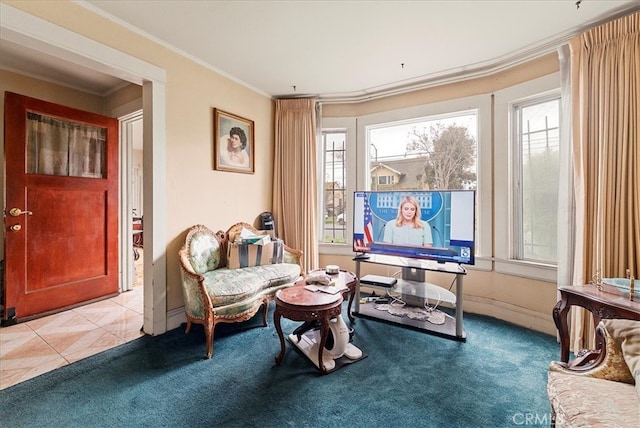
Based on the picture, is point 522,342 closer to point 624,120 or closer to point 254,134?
point 624,120

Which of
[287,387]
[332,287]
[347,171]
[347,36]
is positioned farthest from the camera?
[347,171]

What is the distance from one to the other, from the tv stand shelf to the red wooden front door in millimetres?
3012

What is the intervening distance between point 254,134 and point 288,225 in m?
1.24

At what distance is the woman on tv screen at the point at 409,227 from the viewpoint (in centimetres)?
262

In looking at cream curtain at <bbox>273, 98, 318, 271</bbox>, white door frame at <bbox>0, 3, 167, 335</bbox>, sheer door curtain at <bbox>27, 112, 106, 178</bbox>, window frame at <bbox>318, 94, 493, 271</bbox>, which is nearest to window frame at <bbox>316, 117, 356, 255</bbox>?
window frame at <bbox>318, 94, 493, 271</bbox>

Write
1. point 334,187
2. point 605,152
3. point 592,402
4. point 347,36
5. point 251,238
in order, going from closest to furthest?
point 592,402, point 605,152, point 347,36, point 251,238, point 334,187

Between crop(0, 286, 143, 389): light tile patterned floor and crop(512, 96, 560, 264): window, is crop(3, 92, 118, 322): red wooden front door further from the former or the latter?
crop(512, 96, 560, 264): window

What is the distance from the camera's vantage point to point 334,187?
12.2 ft

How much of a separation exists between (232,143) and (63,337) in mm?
2348

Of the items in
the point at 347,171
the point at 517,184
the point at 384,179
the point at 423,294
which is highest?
the point at 347,171

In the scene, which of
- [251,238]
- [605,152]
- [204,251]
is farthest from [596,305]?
[204,251]

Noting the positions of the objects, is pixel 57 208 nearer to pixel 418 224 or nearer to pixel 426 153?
pixel 418 224

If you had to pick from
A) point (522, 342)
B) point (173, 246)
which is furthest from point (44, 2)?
point (522, 342)

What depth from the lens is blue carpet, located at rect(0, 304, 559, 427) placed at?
4.76 feet
